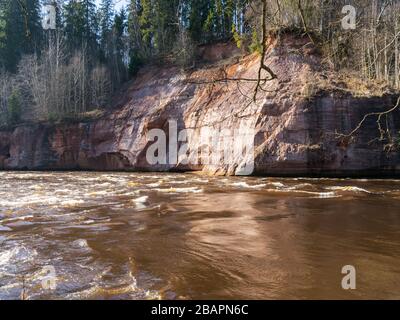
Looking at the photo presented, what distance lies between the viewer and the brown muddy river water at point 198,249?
4.06 metres

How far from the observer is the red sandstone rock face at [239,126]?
20750 millimetres

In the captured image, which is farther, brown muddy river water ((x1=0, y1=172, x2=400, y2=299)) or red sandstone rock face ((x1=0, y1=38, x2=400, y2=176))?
red sandstone rock face ((x1=0, y1=38, x2=400, y2=176))

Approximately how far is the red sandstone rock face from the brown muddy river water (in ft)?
16.4

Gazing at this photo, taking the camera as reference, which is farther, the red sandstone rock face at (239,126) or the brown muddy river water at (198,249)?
the red sandstone rock face at (239,126)

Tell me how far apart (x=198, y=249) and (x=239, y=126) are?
18.3 m

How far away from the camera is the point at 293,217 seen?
8.34 meters

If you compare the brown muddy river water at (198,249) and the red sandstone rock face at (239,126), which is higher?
the red sandstone rock face at (239,126)

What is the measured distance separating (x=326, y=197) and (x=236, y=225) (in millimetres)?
5308

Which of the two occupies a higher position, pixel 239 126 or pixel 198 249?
pixel 239 126

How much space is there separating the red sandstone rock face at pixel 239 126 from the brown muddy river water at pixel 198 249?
4.99 meters

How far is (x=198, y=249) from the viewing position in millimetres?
5668

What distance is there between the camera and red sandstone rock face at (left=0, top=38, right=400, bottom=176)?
2075 centimetres
